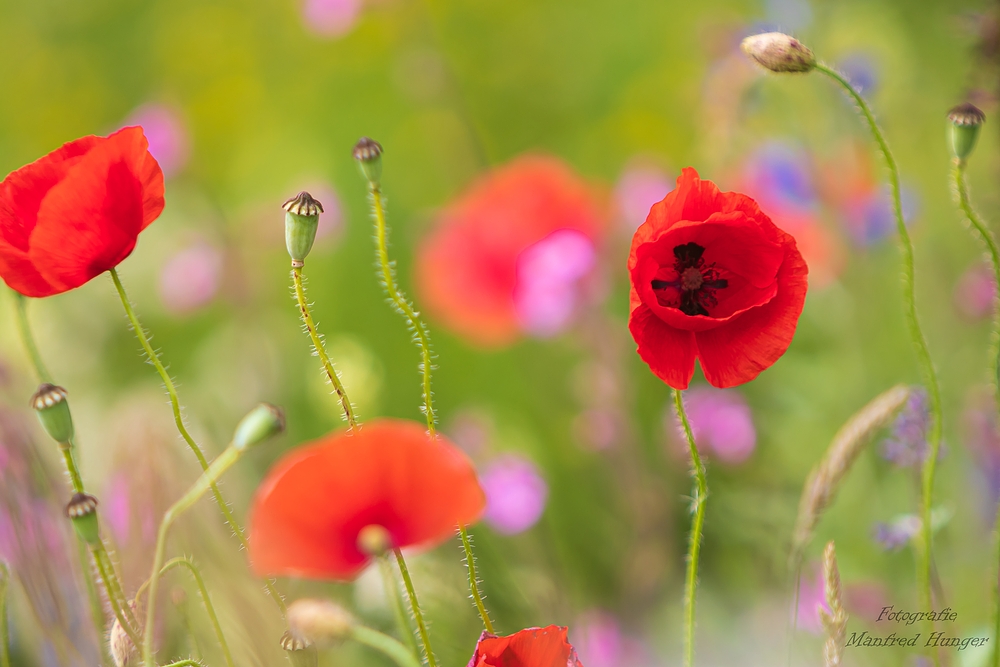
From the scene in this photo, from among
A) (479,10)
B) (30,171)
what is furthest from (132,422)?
(479,10)

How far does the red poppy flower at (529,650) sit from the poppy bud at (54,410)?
203 millimetres

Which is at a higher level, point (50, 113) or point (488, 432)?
point (50, 113)

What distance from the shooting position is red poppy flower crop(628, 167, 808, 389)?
35 centimetres

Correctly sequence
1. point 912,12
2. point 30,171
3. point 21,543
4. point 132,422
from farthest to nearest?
1. point 912,12
2. point 132,422
3. point 21,543
4. point 30,171

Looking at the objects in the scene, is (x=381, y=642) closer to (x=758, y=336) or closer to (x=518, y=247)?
(x=758, y=336)

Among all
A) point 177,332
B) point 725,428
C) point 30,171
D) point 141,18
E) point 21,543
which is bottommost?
point 21,543

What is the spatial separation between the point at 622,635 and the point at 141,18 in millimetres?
1853

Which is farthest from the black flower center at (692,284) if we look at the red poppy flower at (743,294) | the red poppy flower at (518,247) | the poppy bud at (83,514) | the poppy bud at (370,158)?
the red poppy flower at (518,247)

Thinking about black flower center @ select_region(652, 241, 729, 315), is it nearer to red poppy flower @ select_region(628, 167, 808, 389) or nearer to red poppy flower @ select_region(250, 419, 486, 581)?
red poppy flower @ select_region(628, 167, 808, 389)

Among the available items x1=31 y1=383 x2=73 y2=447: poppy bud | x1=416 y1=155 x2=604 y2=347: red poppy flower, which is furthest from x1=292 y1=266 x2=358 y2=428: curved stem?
x1=416 y1=155 x2=604 y2=347: red poppy flower

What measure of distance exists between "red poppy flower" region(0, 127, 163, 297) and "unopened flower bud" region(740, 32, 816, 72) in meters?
0.29

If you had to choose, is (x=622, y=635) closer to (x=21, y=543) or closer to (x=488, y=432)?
(x=488, y=432)

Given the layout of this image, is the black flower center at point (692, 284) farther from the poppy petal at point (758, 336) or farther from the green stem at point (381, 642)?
the green stem at point (381, 642)

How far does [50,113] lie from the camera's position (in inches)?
74.4
